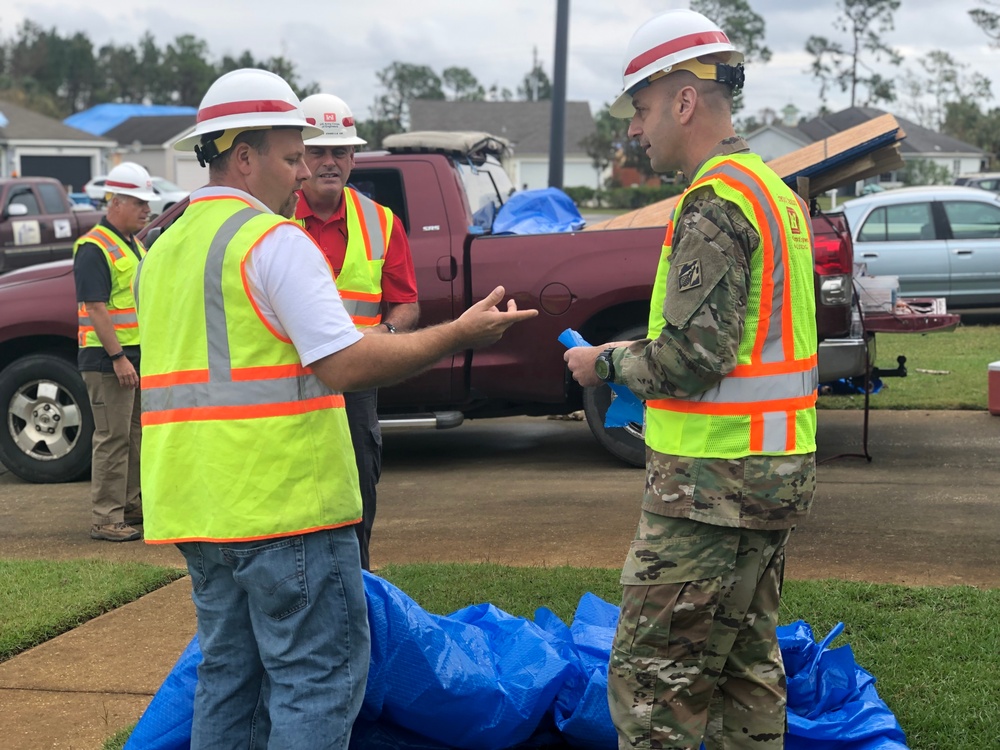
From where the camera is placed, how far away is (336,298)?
277cm

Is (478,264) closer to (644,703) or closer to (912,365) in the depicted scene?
(644,703)

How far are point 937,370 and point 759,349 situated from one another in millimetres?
9457

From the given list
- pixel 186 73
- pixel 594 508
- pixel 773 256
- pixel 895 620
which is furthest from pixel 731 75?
pixel 186 73

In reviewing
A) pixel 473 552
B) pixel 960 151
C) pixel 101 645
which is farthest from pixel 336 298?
pixel 960 151

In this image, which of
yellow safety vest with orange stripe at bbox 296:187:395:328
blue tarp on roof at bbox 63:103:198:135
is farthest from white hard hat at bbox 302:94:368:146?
blue tarp on roof at bbox 63:103:198:135

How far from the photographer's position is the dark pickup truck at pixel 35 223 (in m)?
19.9

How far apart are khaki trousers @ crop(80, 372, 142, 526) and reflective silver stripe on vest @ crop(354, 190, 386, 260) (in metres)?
2.64

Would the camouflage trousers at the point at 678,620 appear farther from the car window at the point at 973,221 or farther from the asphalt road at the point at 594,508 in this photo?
the car window at the point at 973,221

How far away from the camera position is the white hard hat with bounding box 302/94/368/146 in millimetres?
4781

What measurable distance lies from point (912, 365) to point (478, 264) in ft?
20.1

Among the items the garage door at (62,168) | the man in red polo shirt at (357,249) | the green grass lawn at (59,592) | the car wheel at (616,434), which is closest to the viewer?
the man in red polo shirt at (357,249)

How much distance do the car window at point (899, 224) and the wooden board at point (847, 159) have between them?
7402mm

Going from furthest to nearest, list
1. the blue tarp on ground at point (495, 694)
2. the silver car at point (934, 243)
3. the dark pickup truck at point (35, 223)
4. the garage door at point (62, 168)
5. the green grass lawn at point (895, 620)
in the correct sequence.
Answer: the garage door at point (62, 168)
the dark pickup truck at point (35, 223)
the silver car at point (934, 243)
the green grass lawn at point (895, 620)
the blue tarp on ground at point (495, 694)

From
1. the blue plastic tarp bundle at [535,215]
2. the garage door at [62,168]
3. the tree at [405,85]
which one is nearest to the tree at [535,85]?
the tree at [405,85]
